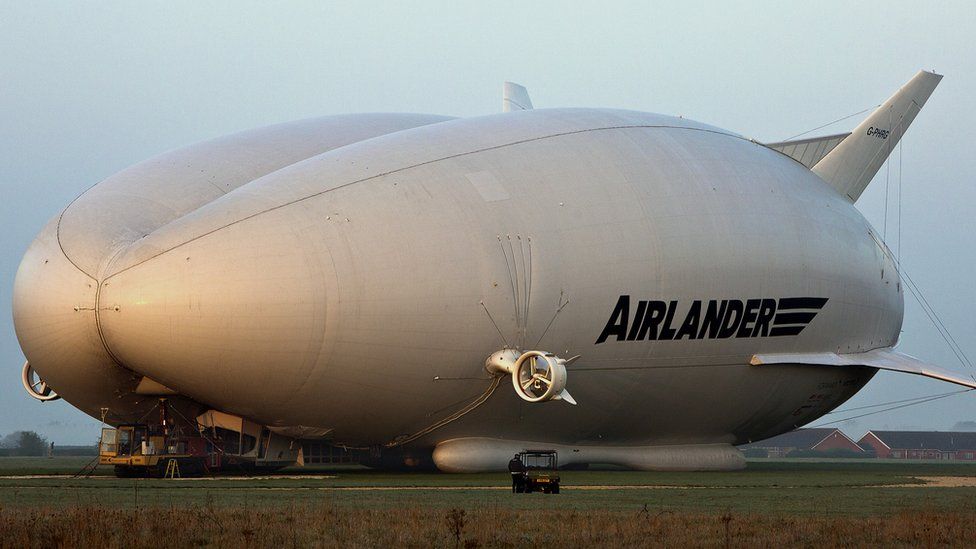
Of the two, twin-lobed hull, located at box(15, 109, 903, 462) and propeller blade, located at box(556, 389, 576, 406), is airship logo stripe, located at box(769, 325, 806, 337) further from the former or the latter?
propeller blade, located at box(556, 389, 576, 406)

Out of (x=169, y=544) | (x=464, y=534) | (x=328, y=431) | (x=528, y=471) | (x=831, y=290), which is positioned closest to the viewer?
(x=169, y=544)

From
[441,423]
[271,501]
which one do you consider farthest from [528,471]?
[271,501]

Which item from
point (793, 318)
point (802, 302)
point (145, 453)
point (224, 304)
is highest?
point (802, 302)

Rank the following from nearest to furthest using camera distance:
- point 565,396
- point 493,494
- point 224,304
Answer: point 493,494, point 224,304, point 565,396

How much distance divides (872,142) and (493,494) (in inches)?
1203

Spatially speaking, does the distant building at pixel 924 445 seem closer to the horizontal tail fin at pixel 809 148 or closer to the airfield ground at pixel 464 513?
the horizontal tail fin at pixel 809 148

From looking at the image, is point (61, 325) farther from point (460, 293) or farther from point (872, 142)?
point (872, 142)

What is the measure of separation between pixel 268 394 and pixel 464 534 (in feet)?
53.5

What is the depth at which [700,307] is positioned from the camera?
41.8 metres

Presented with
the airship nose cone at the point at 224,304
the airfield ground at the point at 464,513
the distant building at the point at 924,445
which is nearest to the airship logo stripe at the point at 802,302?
the airfield ground at the point at 464,513

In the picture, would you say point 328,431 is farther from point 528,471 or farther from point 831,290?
point 831,290

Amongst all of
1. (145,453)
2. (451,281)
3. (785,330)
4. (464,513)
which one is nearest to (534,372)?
(451,281)

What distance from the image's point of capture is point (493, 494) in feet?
103

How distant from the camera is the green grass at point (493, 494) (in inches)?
1069
